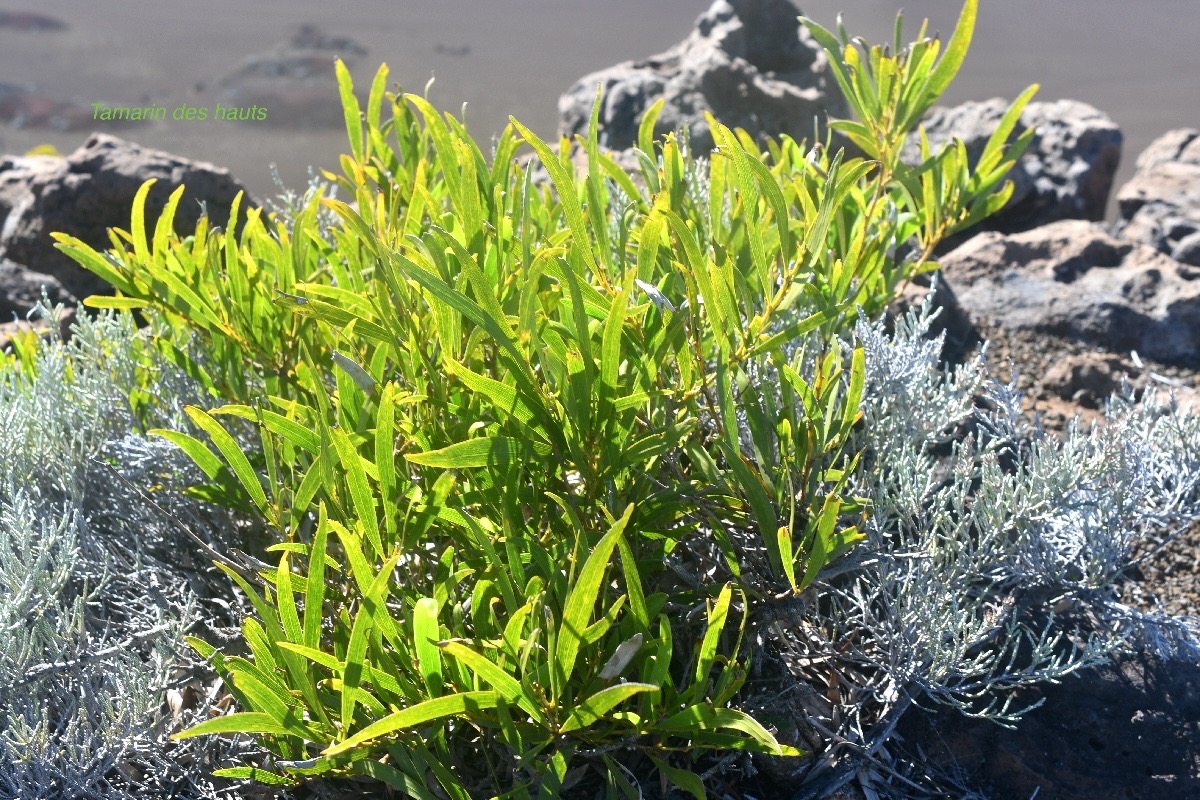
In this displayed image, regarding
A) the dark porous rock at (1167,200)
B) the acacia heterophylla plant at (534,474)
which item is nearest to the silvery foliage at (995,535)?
the acacia heterophylla plant at (534,474)

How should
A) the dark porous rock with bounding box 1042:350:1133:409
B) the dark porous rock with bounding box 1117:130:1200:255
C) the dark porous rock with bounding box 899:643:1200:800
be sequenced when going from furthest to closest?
the dark porous rock with bounding box 1117:130:1200:255 → the dark porous rock with bounding box 1042:350:1133:409 → the dark porous rock with bounding box 899:643:1200:800

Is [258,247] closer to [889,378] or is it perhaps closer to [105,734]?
[105,734]

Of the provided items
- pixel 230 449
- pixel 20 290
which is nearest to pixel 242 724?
pixel 230 449

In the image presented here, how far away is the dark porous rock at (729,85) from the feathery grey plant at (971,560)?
1.89 meters

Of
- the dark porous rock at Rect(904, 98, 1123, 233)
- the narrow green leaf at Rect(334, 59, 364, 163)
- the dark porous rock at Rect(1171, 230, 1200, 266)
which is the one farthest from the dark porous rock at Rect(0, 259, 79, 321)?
the dark porous rock at Rect(1171, 230, 1200, 266)

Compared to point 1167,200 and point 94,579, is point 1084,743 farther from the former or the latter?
point 1167,200

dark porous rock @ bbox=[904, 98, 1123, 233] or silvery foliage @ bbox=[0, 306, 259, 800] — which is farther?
dark porous rock @ bbox=[904, 98, 1123, 233]

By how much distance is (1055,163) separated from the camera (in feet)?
11.3

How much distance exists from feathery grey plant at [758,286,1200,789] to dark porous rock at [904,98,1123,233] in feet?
5.96

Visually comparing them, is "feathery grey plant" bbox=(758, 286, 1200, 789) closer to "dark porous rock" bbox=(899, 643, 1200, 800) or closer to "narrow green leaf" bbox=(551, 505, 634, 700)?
"dark porous rock" bbox=(899, 643, 1200, 800)

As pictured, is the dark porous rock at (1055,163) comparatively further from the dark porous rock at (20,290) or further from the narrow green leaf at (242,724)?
the narrow green leaf at (242,724)

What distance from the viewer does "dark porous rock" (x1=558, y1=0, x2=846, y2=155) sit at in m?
3.53

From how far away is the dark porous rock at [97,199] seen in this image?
3018 millimetres

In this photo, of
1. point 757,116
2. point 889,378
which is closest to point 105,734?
point 889,378
